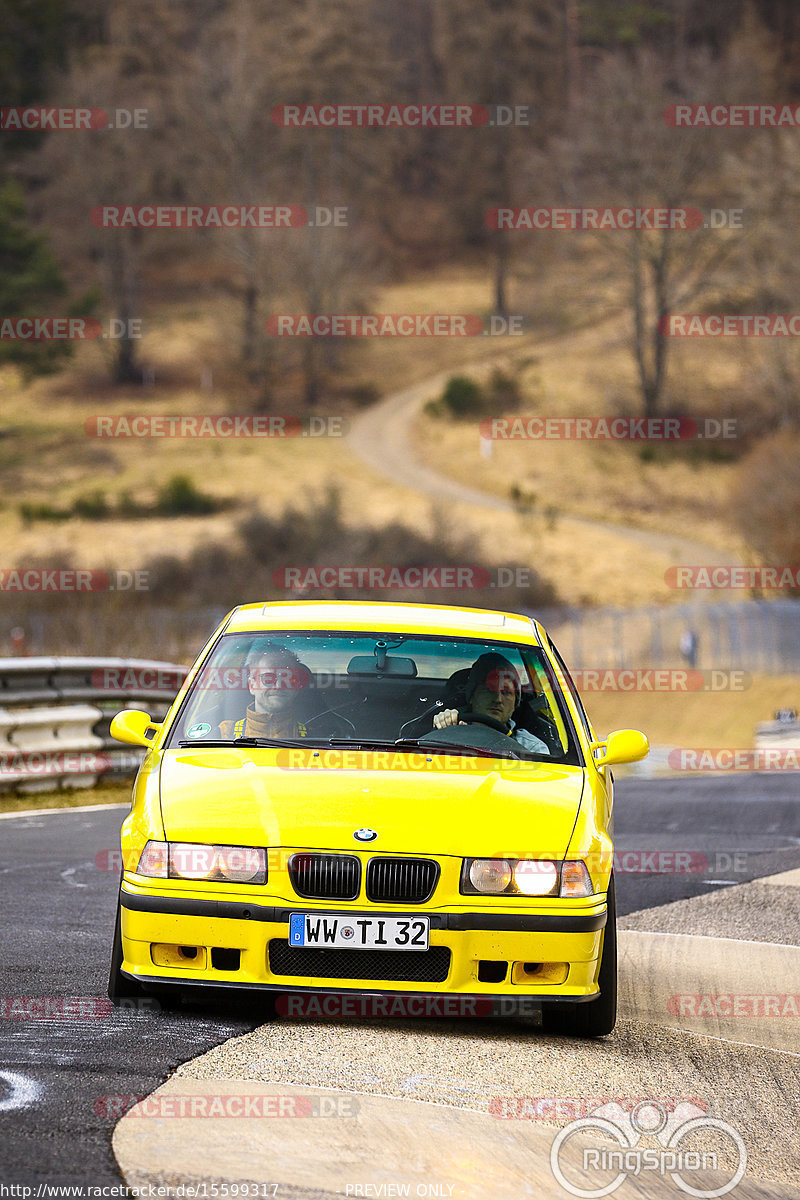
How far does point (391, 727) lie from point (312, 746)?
56cm

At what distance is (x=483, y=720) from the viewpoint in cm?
679

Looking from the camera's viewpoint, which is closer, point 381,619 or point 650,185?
point 381,619

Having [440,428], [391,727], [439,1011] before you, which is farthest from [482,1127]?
[440,428]

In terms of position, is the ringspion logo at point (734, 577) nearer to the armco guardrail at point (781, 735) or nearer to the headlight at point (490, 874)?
the armco guardrail at point (781, 735)

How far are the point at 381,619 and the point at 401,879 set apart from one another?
189 cm

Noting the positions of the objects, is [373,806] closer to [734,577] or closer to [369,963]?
[369,963]

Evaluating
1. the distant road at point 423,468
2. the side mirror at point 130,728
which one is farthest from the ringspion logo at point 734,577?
the side mirror at point 130,728

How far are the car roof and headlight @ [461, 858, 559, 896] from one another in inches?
66.6

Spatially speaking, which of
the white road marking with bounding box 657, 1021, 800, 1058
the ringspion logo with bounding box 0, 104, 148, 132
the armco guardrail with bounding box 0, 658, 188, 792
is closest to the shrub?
the ringspion logo with bounding box 0, 104, 148, 132

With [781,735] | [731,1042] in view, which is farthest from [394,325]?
[731,1042]

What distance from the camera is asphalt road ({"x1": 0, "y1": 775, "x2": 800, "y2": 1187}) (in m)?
4.38

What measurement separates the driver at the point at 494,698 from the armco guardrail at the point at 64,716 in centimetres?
677

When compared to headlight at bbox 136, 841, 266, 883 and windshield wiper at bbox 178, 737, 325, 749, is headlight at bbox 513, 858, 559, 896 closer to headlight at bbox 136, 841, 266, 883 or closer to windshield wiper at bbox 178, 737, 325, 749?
headlight at bbox 136, 841, 266, 883

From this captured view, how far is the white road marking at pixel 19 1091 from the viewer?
459cm
